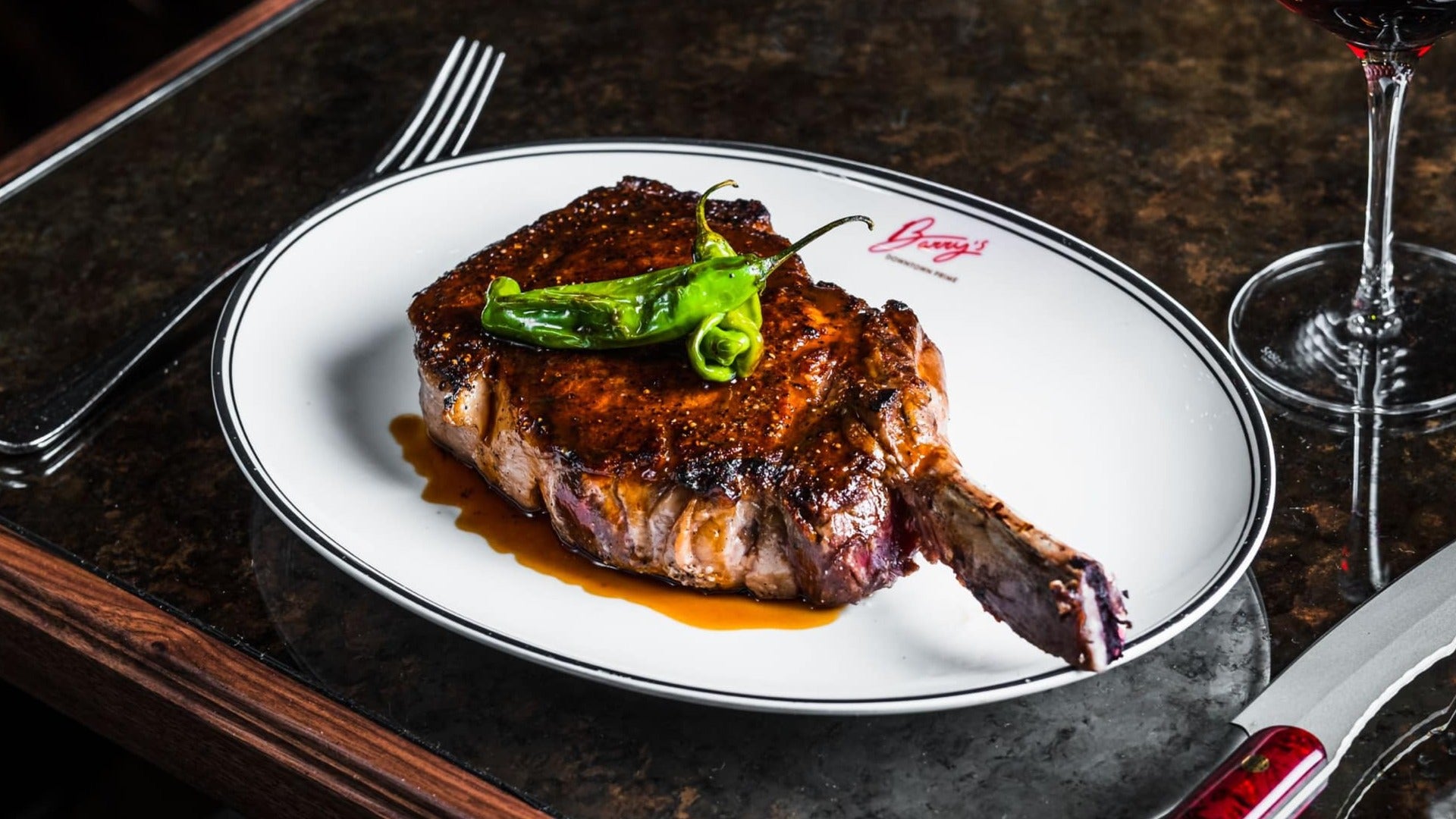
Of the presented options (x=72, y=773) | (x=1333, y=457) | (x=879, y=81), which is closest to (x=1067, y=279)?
(x=1333, y=457)

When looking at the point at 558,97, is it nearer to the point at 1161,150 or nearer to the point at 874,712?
the point at 1161,150

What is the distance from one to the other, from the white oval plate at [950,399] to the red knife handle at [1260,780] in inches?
8.1

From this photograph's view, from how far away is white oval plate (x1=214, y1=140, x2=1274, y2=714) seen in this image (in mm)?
2131

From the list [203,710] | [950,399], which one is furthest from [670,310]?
[203,710]

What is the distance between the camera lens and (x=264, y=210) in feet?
11.8

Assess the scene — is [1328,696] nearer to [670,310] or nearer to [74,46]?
[670,310]

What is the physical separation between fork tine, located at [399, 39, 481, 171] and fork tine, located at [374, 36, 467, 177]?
19mm

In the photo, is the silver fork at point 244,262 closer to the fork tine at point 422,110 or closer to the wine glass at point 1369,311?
the fork tine at point 422,110

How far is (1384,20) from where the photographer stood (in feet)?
7.75

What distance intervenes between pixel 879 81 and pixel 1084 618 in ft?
7.78

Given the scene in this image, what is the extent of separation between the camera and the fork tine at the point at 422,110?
3.49m

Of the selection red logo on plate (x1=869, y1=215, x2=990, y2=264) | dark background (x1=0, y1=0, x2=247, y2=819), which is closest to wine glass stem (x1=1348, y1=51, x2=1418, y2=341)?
red logo on plate (x1=869, y1=215, x2=990, y2=264)

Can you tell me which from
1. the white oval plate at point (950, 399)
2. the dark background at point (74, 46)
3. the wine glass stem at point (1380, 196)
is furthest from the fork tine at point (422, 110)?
the dark background at point (74, 46)

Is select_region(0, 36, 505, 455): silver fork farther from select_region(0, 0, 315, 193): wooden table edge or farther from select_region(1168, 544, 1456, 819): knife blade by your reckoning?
select_region(1168, 544, 1456, 819): knife blade
